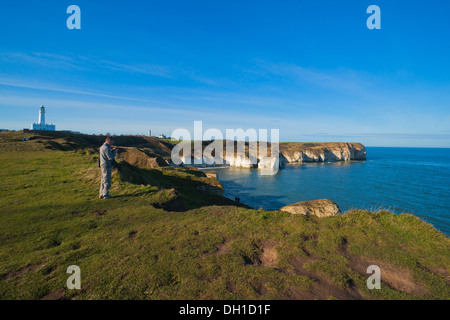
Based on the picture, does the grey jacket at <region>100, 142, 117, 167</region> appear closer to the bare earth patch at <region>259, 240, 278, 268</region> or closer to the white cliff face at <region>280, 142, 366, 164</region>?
the bare earth patch at <region>259, 240, 278, 268</region>

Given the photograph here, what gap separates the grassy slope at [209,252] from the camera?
15.2 ft

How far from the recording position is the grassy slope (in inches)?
183

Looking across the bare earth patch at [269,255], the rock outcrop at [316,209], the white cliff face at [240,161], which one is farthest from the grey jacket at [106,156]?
the white cliff face at [240,161]

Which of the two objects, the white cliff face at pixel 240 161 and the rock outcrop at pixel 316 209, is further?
the white cliff face at pixel 240 161

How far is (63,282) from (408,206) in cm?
4217

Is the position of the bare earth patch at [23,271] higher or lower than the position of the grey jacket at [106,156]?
lower

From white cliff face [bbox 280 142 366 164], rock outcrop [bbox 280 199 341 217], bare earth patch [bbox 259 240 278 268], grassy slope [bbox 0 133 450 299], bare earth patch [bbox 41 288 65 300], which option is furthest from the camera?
white cliff face [bbox 280 142 366 164]

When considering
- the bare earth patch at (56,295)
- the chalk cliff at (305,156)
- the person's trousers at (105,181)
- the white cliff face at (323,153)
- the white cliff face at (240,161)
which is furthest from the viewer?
the white cliff face at (323,153)

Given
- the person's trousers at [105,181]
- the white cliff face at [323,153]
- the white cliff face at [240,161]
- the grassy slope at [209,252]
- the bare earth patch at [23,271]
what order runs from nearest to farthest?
the grassy slope at [209,252], the bare earth patch at [23,271], the person's trousers at [105,181], the white cliff face at [240,161], the white cliff face at [323,153]

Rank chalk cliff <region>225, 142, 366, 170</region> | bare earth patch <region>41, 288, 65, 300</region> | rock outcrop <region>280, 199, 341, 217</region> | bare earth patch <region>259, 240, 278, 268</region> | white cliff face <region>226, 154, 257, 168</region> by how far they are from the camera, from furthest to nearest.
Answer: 1. white cliff face <region>226, 154, 257, 168</region>
2. chalk cliff <region>225, 142, 366, 170</region>
3. rock outcrop <region>280, 199, 341, 217</region>
4. bare earth patch <region>259, 240, 278, 268</region>
5. bare earth patch <region>41, 288, 65, 300</region>

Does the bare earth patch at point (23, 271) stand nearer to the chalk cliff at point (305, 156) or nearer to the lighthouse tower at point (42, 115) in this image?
the chalk cliff at point (305, 156)

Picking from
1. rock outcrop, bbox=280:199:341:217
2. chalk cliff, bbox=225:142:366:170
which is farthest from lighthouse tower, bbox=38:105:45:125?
rock outcrop, bbox=280:199:341:217

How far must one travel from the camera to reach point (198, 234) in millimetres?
7605
